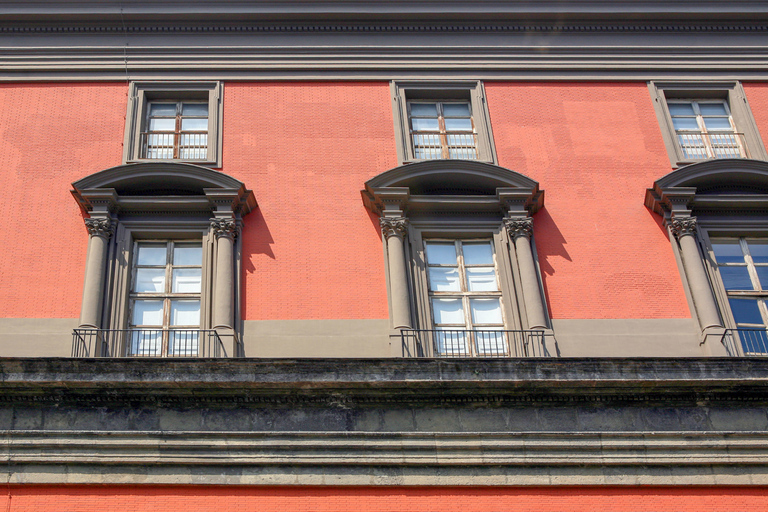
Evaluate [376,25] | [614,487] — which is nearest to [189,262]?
[376,25]

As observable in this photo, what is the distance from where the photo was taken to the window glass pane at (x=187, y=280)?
1379cm

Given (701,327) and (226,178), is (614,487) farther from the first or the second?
(226,178)

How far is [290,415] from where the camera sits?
38.5 ft

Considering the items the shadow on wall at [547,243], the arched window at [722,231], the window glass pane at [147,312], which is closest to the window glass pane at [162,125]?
the window glass pane at [147,312]

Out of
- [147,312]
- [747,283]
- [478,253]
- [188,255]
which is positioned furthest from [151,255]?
[747,283]

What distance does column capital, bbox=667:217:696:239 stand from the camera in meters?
14.3

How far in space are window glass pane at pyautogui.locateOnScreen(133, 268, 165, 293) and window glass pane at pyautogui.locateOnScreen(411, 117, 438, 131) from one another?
5214mm

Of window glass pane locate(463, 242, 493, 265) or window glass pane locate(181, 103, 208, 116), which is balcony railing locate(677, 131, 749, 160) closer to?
window glass pane locate(463, 242, 493, 265)

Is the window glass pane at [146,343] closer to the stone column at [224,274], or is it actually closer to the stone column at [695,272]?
the stone column at [224,274]

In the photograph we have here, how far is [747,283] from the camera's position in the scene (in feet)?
46.4

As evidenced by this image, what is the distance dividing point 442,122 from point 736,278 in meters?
5.70

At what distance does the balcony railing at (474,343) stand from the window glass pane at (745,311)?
304cm

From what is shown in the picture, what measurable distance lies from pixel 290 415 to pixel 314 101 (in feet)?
21.2

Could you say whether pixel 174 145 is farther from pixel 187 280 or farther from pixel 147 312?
pixel 147 312
